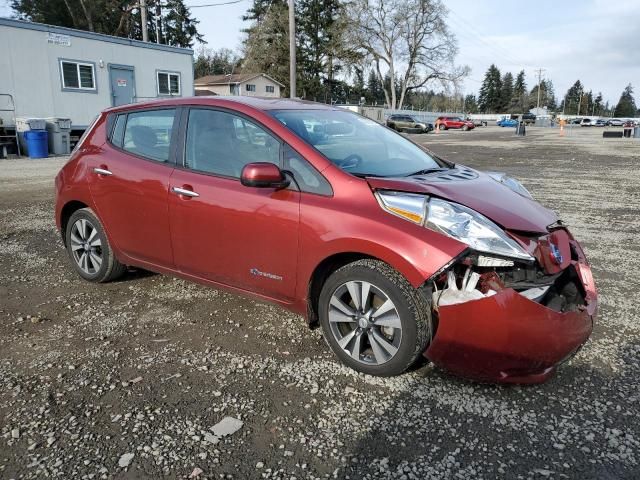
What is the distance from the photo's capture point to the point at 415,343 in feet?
9.23

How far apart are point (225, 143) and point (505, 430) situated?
2.58 m

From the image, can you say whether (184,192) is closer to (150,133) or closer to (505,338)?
(150,133)

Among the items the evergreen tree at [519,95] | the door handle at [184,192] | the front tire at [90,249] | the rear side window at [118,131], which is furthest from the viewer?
the evergreen tree at [519,95]

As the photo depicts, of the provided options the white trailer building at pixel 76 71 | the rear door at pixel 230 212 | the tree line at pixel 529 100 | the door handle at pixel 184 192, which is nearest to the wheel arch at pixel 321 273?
the rear door at pixel 230 212

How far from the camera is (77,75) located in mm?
18312

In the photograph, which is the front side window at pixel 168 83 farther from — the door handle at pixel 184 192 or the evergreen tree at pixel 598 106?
the evergreen tree at pixel 598 106

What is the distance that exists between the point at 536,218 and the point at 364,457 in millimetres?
1734

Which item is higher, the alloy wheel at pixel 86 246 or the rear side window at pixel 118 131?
the rear side window at pixel 118 131

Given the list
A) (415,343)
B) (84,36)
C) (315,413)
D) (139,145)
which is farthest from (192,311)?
(84,36)

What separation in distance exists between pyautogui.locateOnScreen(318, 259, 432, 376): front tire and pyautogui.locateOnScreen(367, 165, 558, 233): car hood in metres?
0.52

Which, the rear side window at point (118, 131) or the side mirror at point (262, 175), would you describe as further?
the rear side window at point (118, 131)

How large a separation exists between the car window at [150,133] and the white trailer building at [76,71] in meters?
15.3

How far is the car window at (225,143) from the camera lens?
3.45 metres

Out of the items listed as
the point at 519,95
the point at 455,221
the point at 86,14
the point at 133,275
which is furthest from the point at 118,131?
the point at 519,95
